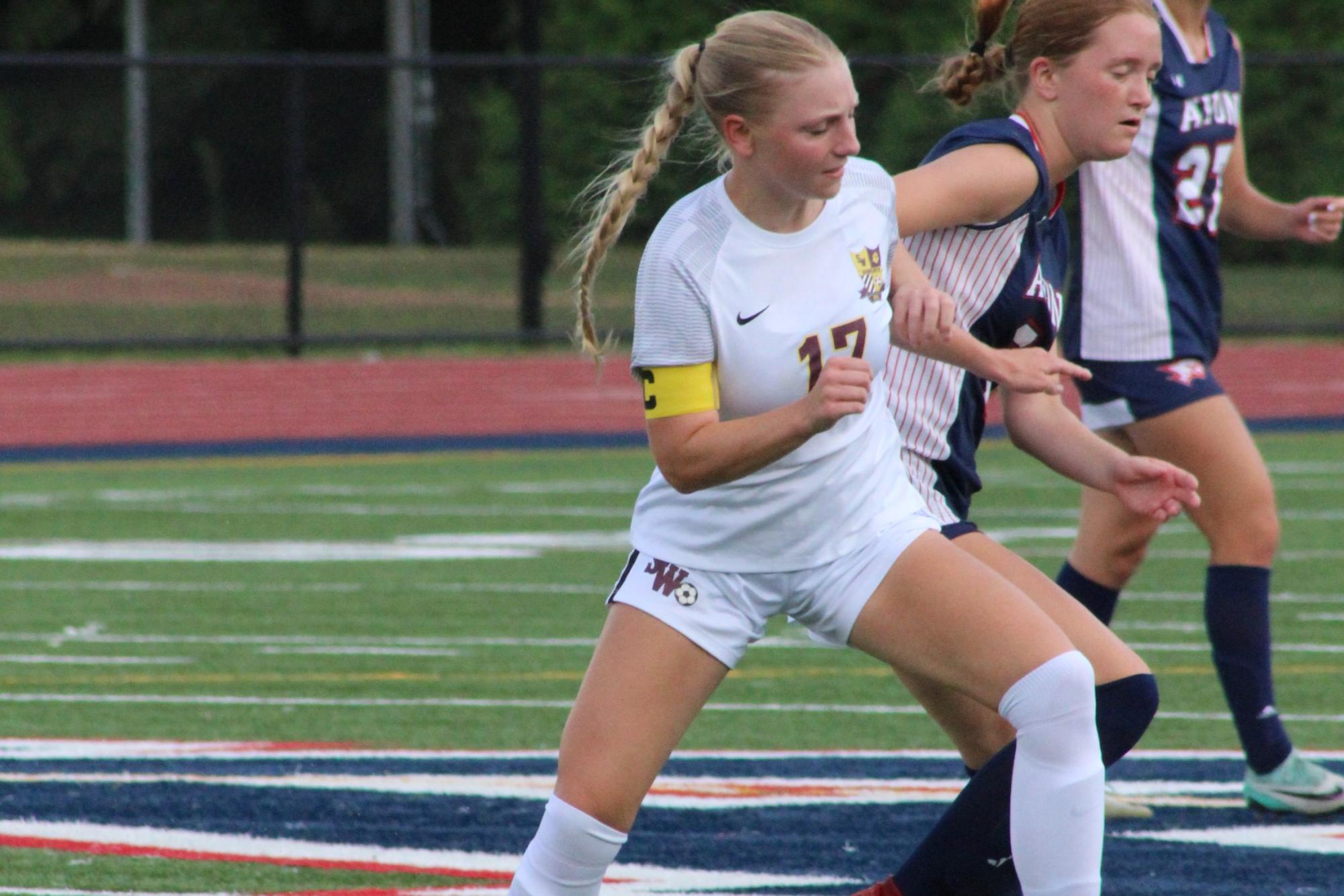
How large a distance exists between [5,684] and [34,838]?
7.99ft

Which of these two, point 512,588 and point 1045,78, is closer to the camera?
point 1045,78

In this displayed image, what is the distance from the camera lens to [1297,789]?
551 cm

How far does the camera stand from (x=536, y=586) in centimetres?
991

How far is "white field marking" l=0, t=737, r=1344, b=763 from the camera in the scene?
627 cm

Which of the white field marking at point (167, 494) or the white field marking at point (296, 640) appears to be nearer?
the white field marking at point (296, 640)

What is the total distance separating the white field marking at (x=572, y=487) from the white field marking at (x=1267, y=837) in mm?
8246

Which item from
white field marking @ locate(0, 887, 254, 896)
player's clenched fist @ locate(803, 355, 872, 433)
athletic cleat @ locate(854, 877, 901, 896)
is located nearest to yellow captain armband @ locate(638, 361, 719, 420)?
player's clenched fist @ locate(803, 355, 872, 433)

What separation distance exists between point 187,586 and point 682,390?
6.58m

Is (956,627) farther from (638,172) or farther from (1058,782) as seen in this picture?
(638,172)

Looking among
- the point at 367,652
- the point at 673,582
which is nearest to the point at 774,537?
the point at 673,582

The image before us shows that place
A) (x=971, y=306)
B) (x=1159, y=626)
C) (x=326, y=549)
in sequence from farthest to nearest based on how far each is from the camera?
(x=326, y=549) → (x=1159, y=626) → (x=971, y=306)

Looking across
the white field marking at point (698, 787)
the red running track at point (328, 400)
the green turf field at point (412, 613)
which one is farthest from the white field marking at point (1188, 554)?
the red running track at point (328, 400)

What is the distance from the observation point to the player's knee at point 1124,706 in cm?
409

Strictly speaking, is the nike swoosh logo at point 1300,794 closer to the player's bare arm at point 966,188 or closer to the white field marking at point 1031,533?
the player's bare arm at point 966,188
